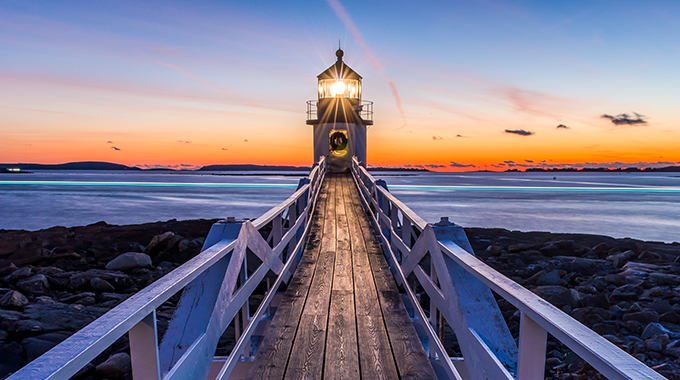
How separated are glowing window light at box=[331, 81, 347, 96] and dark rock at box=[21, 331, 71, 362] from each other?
18.7m

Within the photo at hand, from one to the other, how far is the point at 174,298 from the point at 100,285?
195cm

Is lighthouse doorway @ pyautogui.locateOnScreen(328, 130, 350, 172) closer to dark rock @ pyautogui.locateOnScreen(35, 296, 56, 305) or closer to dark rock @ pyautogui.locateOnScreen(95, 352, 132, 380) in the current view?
dark rock @ pyautogui.locateOnScreen(35, 296, 56, 305)

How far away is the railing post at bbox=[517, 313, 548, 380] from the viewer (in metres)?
1.50

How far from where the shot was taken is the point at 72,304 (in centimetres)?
771

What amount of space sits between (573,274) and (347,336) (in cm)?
914

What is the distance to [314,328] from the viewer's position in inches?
140

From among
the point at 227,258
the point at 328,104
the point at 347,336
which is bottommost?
the point at 347,336

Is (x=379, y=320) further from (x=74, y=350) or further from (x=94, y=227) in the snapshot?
(x=94, y=227)

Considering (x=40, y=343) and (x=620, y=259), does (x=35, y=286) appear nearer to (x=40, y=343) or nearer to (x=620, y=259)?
(x=40, y=343)

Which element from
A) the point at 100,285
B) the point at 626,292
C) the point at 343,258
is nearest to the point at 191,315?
the point at 343,258

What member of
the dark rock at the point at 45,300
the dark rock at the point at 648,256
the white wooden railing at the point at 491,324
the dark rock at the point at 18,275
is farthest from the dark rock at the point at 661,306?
the dark rock at the point at 18,275

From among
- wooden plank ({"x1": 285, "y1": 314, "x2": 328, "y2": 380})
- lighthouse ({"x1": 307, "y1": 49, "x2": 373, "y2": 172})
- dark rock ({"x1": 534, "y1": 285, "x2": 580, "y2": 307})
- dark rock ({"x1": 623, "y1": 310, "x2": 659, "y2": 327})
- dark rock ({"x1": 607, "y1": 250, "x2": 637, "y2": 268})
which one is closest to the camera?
wooden plank ({"x1": 285, "y1": 314, "x2": 328, "y2": 380})

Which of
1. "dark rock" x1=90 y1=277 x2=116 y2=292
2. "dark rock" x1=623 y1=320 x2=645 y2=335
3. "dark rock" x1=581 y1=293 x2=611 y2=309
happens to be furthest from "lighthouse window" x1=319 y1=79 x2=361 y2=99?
"dark rock" x1=623 y1=320 x2=645 y2=335

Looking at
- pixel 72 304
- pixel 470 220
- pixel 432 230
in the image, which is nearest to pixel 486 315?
pixel 432 230
